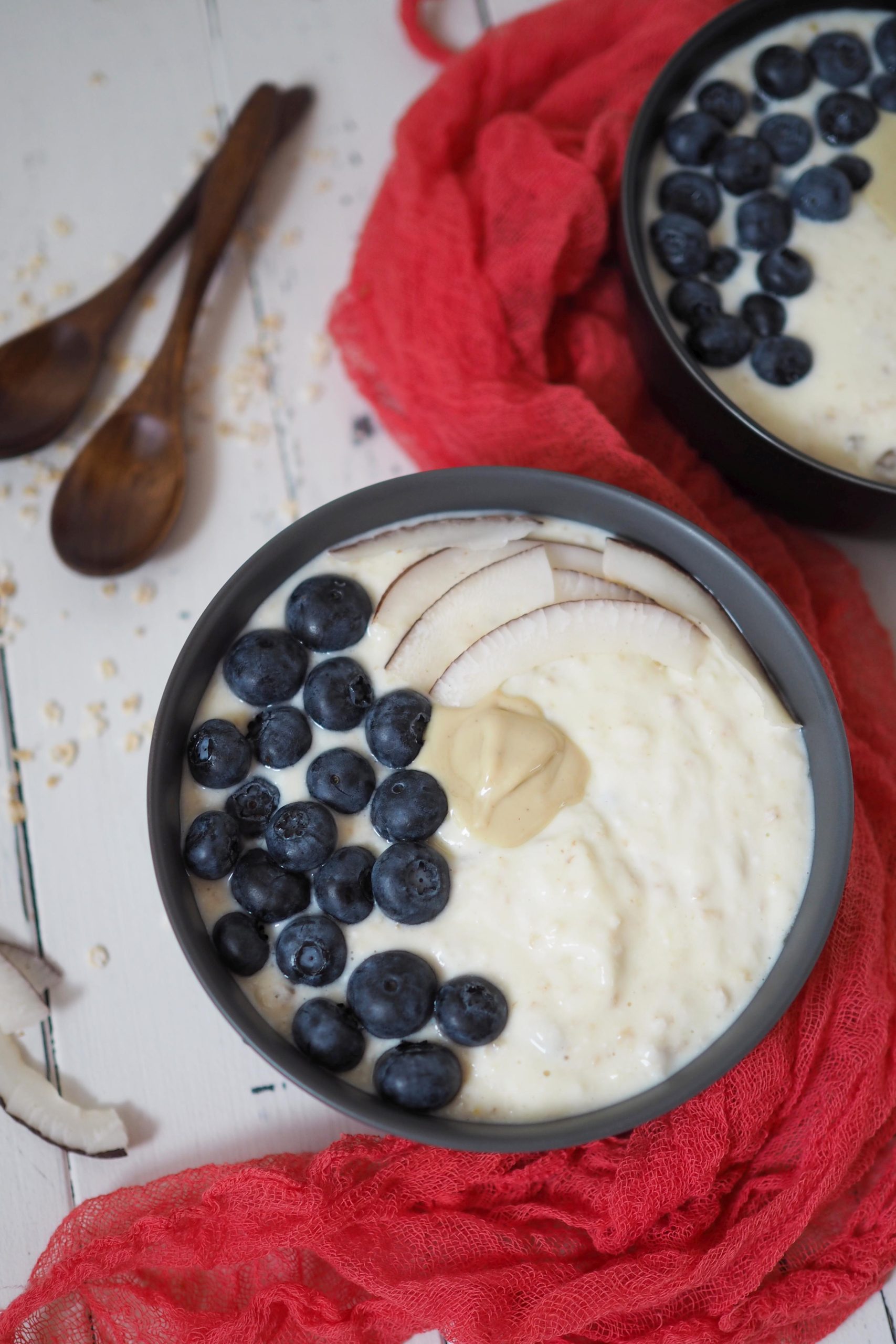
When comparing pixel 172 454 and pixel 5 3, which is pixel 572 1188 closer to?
pixel 172 454

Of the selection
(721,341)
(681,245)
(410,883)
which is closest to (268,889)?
(410,883)

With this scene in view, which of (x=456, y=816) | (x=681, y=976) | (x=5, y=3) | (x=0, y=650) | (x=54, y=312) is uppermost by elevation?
(x=5, y=3)

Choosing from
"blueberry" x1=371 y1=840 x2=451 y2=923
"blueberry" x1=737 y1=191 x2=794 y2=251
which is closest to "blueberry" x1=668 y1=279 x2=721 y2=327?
"blueberry" x1=737 y1=191 x2=794 y2=251

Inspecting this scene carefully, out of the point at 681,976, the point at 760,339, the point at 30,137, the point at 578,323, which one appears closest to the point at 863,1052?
the point at 681,976

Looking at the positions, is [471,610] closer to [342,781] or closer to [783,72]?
[342,781]

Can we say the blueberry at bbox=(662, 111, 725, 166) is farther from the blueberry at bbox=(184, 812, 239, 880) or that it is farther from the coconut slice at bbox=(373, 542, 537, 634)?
the blueberry at bbox=(184, 812, 239, 880)

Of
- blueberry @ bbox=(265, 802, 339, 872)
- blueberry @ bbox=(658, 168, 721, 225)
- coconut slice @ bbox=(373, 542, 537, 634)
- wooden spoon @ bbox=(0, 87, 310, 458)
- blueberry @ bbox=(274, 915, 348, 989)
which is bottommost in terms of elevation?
blueberry @ bbox=(274, 915, 348, 989)
